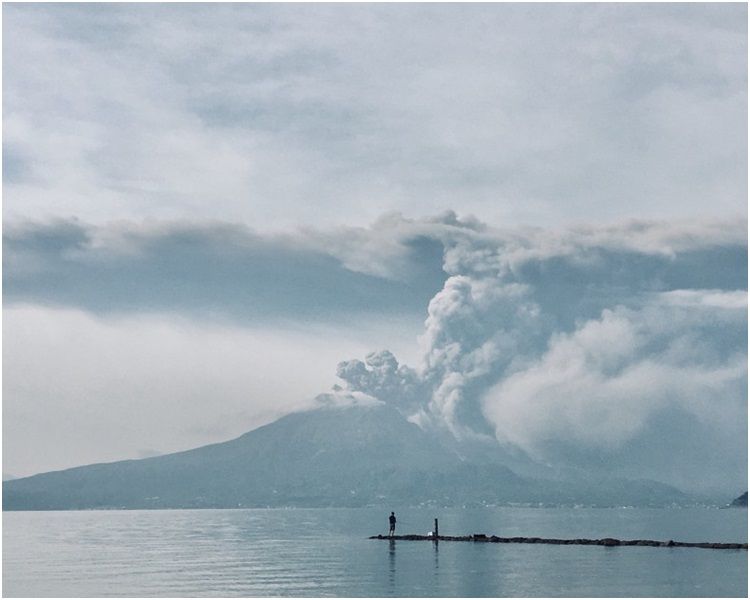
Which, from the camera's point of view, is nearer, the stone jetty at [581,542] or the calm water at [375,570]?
the calm water at [375,570]

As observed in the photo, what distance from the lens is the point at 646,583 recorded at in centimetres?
6500

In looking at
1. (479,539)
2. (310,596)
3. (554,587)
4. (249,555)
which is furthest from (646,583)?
(479,539)

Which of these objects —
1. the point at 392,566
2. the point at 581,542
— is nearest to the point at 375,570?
the point at 392,566

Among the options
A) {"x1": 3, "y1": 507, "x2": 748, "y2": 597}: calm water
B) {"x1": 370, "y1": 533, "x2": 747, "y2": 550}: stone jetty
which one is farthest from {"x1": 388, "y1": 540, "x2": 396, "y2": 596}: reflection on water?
{"x1": 370, "y1": 533, "x2": 747, "y2": 550}: stone jetty

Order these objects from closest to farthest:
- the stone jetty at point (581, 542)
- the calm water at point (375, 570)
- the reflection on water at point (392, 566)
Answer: the calm water at point (375, 570) < the reflection on water at point (392, 566) < the stone jetty at point (581, 542)

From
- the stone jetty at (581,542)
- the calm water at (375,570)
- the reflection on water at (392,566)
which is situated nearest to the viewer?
the calm water at (375,570)

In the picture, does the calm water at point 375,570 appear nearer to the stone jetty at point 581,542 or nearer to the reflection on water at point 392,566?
the reflection on water at point 392,566

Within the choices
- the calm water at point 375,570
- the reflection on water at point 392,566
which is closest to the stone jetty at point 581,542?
the calm water at point 375,570

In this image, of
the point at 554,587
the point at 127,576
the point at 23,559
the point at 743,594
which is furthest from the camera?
the point at 23,559

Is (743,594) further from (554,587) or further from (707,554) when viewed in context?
(707,554)

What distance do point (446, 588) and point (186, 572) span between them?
2150 cm

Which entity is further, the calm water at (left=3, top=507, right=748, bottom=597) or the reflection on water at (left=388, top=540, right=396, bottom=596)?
the reflection on water at (left=388, top=540, right=396, bottom=596)

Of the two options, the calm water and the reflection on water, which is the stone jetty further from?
the reflection on water

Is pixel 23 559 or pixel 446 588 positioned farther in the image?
pixel 23 559
